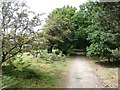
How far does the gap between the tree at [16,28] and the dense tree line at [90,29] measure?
1.02 m

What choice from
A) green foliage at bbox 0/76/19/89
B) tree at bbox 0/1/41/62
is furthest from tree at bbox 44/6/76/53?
green foliage at bbox 0/76/19/89

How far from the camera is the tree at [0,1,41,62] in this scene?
22.4ft

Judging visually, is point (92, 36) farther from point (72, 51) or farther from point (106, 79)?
point (72, 51)

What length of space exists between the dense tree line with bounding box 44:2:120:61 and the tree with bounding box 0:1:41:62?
102cm

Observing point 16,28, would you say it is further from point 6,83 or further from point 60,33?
point 60,33

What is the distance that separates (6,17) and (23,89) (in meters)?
2.48

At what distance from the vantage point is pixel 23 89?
5859 mm

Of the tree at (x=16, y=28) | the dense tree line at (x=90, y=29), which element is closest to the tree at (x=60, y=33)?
the dense tree line at (x=90, y=29)

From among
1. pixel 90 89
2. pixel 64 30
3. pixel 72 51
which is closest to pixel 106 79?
pixel 90 89

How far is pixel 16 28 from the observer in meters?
7.13

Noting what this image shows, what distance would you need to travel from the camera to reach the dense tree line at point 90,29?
7.06 meters

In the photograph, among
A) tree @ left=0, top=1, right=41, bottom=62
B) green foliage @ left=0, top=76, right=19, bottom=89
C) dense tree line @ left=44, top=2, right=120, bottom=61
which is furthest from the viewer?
dense tree line @ left=44, top=2, right=120, bottom=61

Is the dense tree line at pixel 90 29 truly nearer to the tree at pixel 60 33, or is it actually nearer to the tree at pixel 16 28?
the tree at pixel 60 33

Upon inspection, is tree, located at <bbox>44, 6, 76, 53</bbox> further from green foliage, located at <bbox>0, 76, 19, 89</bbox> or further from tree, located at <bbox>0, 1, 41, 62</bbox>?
green foliage, located at <bbox>0, 76, 19, 89</bbox>
